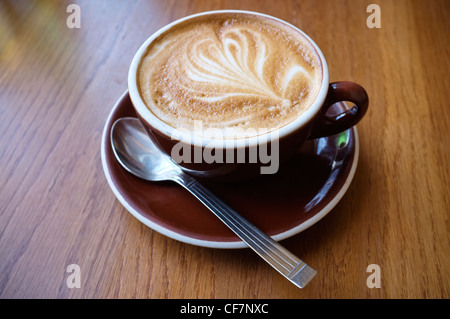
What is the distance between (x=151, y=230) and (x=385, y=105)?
0.59 meters

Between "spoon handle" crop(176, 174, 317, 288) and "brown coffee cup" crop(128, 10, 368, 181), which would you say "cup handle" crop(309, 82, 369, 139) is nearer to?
"brown coffee cup" crop(128, 10, 368, 181)

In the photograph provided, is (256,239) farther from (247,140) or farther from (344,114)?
(344,114)

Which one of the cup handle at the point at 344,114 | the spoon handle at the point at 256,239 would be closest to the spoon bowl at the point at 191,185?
the spoon handle at the point at 256,239

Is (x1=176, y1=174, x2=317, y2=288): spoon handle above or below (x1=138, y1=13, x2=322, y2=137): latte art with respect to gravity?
below

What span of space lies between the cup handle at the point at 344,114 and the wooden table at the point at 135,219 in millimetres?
116

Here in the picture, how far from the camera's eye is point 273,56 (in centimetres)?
76

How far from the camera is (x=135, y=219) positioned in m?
0.71

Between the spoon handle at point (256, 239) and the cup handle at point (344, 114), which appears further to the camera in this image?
the cup handle at point (344, 114)

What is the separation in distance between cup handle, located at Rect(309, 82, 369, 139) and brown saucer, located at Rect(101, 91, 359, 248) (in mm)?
56

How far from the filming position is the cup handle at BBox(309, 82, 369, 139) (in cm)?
69

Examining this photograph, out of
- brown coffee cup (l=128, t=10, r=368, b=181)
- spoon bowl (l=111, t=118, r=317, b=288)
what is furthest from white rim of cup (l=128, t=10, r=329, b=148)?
spoon bowl (l=111, t=118, r=317, b=288)

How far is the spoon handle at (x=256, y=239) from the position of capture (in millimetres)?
567

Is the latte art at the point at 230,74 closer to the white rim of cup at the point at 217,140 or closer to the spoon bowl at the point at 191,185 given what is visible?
the white rim of cup at the point at 217,140
